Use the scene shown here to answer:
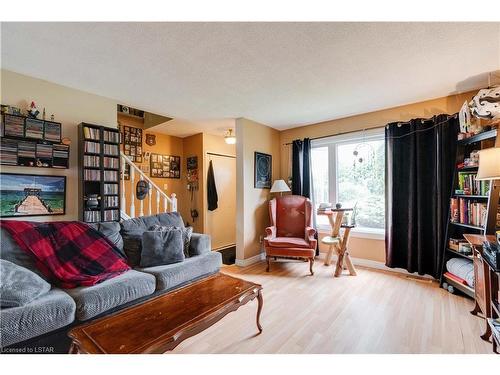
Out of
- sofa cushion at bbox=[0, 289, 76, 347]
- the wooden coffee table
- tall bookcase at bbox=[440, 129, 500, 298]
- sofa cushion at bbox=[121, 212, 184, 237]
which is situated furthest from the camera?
sofa cushion at bbox=[121, 212, 184, 237]

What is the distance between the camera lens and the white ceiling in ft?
5.28

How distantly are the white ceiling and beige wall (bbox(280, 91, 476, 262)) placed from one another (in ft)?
0.53

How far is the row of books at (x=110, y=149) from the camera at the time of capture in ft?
8.62

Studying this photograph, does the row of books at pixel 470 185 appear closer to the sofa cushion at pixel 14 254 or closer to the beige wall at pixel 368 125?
the beige wall at pixel 368 125

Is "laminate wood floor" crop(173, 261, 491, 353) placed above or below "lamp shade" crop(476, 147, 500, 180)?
below

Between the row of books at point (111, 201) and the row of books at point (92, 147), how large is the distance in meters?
0.54

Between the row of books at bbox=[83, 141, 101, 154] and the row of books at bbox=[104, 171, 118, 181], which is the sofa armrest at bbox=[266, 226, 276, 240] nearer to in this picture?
the row of books at bbox=[104, 171, 118, 181]

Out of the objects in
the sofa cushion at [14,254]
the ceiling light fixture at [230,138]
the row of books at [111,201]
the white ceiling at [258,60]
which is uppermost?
the white ceiling at [258,60]

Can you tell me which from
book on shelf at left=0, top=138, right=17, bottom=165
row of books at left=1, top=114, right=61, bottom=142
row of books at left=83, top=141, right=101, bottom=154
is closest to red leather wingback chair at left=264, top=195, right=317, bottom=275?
row of books at left=83, top=141, right=101, bottom=154

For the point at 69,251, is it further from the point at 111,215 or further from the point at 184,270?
the point at 184,270

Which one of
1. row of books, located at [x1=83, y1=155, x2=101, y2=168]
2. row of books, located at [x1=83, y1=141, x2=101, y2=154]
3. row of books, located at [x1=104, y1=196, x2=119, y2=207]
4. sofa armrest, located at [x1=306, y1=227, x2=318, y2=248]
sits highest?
row of books, located at [x1=83, y1=141, x2=101, y2=154]

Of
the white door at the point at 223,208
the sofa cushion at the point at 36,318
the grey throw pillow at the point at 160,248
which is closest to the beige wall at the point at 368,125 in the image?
the white door at the point at 223,208
